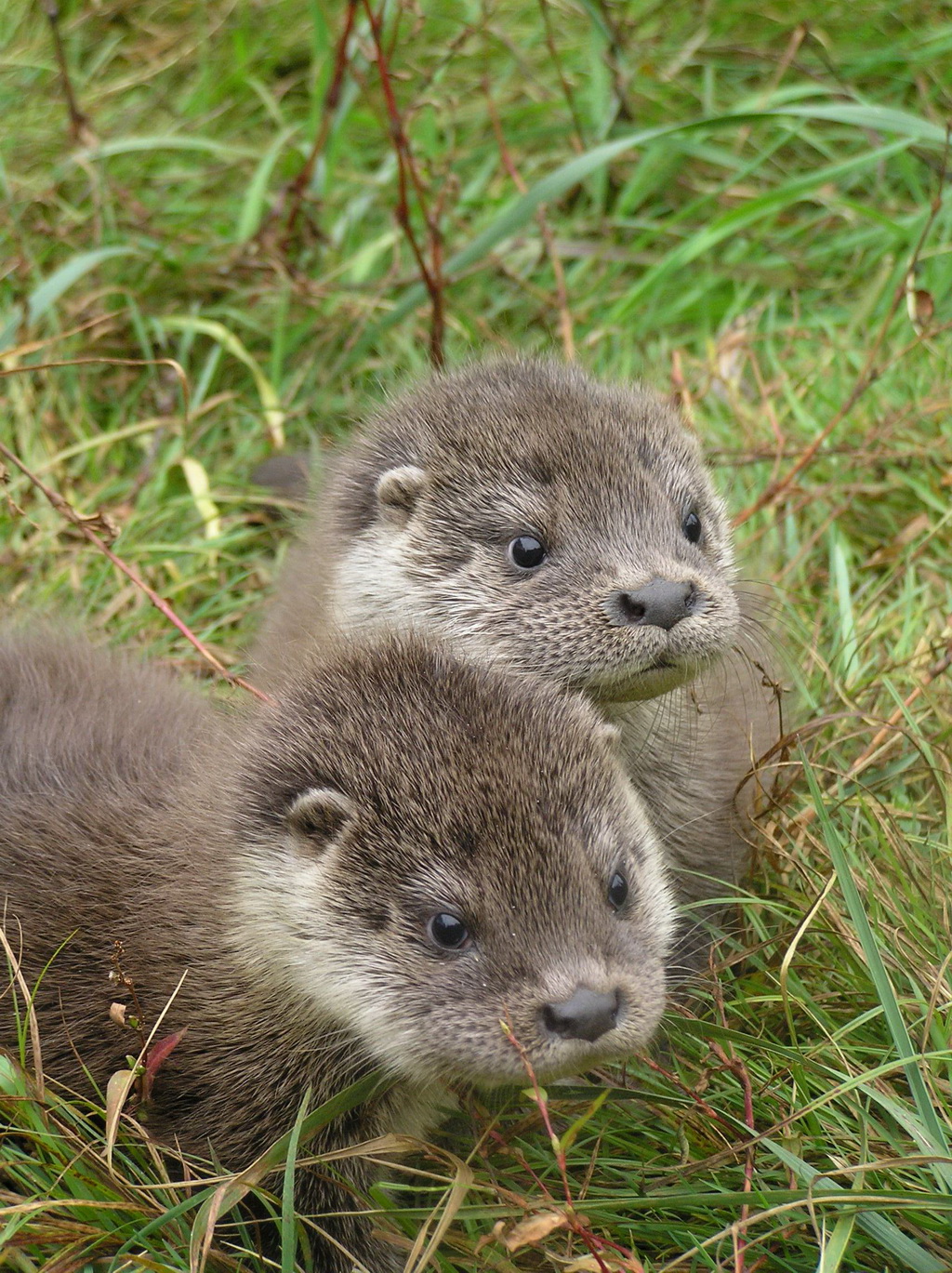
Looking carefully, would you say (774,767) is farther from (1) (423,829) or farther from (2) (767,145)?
(2) (767,145)

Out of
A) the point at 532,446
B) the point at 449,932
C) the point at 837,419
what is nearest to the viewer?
the point at 449,932

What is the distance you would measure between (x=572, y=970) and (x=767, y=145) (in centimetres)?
492

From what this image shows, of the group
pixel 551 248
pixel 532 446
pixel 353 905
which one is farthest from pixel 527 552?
pixel 551 248

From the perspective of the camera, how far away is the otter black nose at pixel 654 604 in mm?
3645

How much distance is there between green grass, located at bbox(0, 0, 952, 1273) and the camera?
120 inches

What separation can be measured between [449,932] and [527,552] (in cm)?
133

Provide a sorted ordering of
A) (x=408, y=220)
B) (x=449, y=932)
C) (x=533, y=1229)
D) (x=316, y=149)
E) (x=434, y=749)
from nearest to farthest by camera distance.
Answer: (x=533, y=1229) → (x=449, y=932) → (x=434, y=749) → (x=408, y=220) → (x=316, y=149)

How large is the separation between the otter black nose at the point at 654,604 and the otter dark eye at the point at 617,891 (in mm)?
784

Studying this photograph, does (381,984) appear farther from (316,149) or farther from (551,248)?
(316,149)

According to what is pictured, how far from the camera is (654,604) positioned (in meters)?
3.64

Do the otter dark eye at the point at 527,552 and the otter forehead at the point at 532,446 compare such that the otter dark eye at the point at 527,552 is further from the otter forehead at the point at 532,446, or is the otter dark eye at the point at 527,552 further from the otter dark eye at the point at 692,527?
the otter dark eye at the point at 692,527

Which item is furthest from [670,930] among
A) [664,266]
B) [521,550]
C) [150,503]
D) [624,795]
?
[664,266]

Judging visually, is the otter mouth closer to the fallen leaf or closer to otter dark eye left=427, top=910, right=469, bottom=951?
otter dark eye left=427, top=910, right=469, bottom=951

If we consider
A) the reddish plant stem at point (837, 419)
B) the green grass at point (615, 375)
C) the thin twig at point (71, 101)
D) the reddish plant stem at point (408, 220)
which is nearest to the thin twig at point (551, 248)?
the green grass at point (615, 375)
